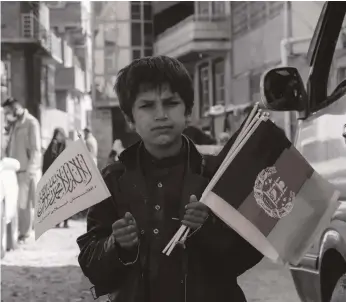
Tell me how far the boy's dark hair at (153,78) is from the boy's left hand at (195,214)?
0.32m

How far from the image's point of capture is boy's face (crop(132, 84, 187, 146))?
212 centimetres

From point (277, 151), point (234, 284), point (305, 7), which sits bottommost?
point (234, 284)

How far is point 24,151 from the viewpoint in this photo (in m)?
8.98

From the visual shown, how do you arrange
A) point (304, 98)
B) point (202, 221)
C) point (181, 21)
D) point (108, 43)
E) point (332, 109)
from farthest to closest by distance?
point (181, 21), point (108, 43), point (304, 98), point (332, 109), point (202, 221)

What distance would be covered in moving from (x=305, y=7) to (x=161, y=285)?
29.4 feet

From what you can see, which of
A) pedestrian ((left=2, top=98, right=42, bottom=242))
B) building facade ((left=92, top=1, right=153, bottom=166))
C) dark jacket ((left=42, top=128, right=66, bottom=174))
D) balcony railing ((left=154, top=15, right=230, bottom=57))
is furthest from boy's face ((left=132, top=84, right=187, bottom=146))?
balcony railing ((left=154, top=15, right=230, bottom=57))

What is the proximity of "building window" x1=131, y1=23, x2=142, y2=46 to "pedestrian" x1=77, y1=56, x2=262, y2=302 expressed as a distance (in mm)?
14787

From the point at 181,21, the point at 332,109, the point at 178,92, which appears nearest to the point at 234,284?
the point at 178,92

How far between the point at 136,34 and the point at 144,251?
52.4ft

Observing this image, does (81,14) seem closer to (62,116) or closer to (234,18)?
(62,116)

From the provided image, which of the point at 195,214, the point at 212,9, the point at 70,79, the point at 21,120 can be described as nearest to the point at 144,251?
the point at 195,214

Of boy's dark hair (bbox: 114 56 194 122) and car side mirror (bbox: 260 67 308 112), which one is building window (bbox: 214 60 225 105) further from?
boy's dark hair (bbox: 114 56 194 122)

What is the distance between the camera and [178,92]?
7.13ft

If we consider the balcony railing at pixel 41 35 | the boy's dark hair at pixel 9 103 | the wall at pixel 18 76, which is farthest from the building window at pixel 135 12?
the boy's dark hair at pixel 9 103
